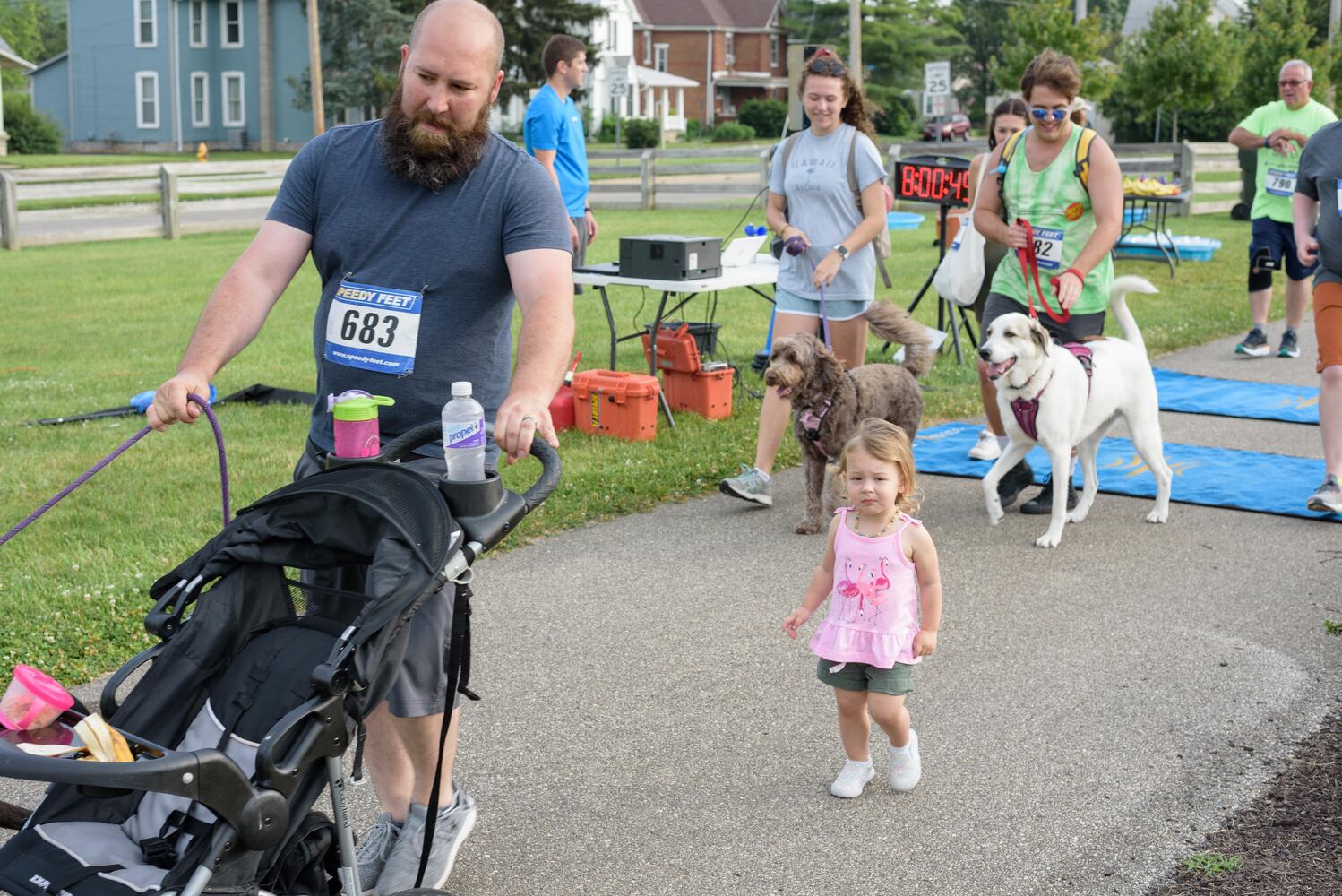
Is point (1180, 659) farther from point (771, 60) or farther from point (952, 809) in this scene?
point (771, 60)

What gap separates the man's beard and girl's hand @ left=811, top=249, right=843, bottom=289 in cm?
399

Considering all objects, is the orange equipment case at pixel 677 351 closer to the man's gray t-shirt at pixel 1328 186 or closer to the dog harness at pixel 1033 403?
the dog harness at pixel 1033 403

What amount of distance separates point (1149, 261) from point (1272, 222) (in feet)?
25.3

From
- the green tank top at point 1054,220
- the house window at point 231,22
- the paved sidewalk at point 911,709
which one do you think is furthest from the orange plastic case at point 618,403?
the house window at point 231,22

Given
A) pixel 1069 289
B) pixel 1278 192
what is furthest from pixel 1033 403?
pixel 1278 192

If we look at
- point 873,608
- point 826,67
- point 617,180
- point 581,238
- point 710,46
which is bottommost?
point 873,608

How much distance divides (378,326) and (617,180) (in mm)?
29587

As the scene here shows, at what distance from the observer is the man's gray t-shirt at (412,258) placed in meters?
3.47

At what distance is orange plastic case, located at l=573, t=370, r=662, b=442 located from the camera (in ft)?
28.7

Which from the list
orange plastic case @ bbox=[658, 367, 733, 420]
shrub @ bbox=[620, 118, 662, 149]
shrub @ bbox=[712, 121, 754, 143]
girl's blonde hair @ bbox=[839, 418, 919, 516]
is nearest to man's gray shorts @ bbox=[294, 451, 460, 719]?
girl's blonde hair @ bbox=[839, 418, 919, 516]

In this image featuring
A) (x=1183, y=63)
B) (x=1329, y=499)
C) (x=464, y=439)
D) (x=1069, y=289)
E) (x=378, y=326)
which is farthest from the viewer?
(x=1183, y=63)

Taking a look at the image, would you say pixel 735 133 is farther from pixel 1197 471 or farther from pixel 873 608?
pixel 873 608

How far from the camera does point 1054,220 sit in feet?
23.3

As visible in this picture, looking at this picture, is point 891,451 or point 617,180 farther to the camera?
point 617,180
